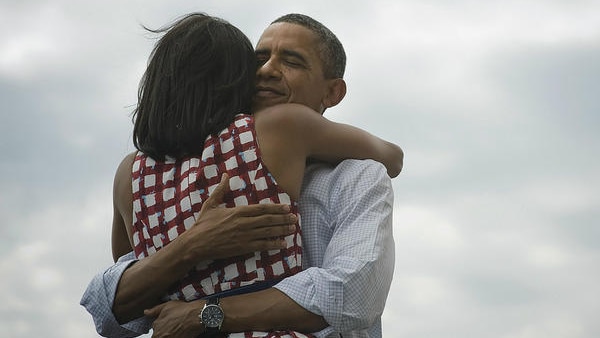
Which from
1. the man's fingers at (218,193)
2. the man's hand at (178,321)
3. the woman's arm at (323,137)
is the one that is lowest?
the man's hand at (178,321)

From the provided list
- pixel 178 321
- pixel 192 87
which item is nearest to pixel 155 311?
pixel 178 321

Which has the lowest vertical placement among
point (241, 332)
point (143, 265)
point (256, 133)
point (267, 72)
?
point (241, 332)

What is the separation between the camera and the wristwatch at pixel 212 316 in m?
3.32

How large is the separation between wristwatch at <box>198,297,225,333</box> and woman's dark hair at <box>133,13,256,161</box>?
0.64 meters

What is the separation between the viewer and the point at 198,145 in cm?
355

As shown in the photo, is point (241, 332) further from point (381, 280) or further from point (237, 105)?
point (237, 105)

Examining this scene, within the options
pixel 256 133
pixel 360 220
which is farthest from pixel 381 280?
pixel 256 133

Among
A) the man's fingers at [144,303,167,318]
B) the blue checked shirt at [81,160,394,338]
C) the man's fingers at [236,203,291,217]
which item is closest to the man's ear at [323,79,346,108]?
the blue checked shirt at [81,160,394,338]

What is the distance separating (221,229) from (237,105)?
2.12ft

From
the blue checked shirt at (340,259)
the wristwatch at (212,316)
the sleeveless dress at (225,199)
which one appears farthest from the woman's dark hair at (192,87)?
the wristwatch at (212,316)

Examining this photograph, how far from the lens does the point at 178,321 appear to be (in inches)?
133

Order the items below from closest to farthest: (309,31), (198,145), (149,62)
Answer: (198,145)
(149,62)
(309,31)

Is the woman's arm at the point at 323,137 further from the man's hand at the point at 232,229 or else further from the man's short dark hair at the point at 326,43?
the man's short dark hair at the point at 326,43

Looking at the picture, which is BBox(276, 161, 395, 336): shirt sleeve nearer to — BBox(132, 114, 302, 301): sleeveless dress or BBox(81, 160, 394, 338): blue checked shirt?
BBox(81, 160, 394, 338): blue checked shirt
